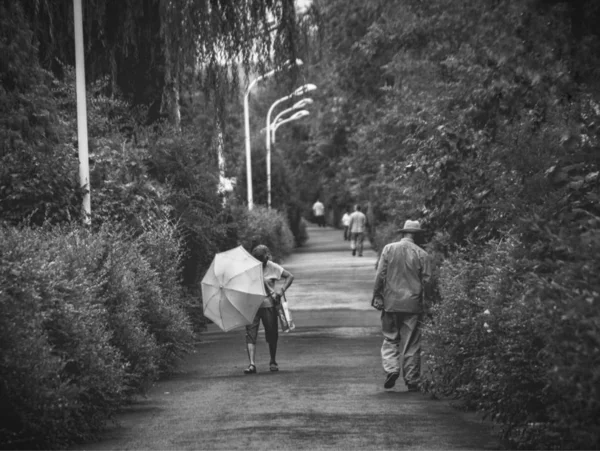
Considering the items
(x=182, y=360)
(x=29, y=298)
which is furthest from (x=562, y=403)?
(x=182, y=360)

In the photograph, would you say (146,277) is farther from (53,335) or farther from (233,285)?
(53,335)

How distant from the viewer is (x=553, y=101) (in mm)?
12703

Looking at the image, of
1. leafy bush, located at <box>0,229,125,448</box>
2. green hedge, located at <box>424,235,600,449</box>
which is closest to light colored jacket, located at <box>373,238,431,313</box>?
green hedge, located at <box>424,235,600,449</box>

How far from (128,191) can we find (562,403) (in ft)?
40.5

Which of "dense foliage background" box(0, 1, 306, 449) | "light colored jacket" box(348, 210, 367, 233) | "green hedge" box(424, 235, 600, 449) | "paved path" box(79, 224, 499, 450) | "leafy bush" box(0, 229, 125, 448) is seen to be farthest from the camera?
"light colored jacket" box(348, 210, 367, 233)

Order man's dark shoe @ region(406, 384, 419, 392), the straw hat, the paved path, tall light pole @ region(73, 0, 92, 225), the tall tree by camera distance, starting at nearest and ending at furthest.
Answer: the paved path
man's dark shoe @ region(406, 384, 419, 392)
the straw hat
tall light pole @ region(73, 0, 92, 225)
the tall tree

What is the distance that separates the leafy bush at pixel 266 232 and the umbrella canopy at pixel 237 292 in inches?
581

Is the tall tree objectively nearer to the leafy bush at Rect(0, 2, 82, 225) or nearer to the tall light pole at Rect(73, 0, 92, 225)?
the tall light pole at Rect(73, 0, 92, 225)

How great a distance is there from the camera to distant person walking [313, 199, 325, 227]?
93.8 meters

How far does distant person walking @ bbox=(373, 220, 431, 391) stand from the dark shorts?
2.37 meters

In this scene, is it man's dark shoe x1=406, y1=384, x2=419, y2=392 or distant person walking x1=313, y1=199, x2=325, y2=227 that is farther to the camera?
distant person walking x1=313, y1=199, x2=325, y2=227

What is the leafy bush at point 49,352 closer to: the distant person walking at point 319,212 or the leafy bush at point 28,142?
the leafy bush at point 28,142

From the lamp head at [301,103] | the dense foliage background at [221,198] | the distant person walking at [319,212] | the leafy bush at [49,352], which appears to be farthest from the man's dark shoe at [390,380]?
the distant person walking at [319,212]

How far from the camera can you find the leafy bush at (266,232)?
3441 centimetres
